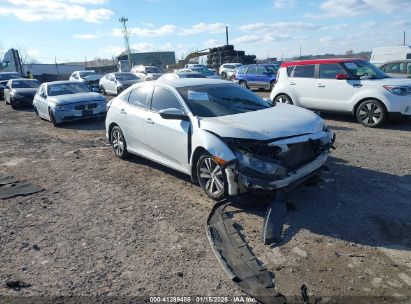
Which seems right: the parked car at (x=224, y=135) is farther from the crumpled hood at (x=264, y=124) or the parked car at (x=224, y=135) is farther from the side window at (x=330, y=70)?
the side window at (x=330, y=70)

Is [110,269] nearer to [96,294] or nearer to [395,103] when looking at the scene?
[96,294]

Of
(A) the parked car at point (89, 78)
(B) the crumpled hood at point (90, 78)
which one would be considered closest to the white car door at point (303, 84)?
(A) the parked car at point (89, 78)

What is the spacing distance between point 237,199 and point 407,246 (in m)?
1.97

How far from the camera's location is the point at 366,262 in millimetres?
3484

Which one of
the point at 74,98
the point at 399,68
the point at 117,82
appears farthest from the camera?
the point at 117,82

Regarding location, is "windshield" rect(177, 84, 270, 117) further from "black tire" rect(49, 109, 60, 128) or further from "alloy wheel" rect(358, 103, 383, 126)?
"black tire" rect(49, 109, 60, 128)

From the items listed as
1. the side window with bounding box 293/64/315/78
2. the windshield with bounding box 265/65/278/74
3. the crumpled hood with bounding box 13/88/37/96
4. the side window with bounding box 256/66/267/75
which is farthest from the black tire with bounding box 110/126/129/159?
the windshield with bounding box 265/65/278/74

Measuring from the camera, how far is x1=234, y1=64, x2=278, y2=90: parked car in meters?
19.7

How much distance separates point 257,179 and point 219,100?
181cm

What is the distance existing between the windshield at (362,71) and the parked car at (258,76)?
9.69 m

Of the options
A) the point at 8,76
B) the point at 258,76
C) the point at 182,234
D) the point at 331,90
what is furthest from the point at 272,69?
the point at 8,76

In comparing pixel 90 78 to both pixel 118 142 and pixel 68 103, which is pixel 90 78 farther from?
pixel 118 142

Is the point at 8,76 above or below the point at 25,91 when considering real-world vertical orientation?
above

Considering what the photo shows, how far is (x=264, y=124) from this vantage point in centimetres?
470
